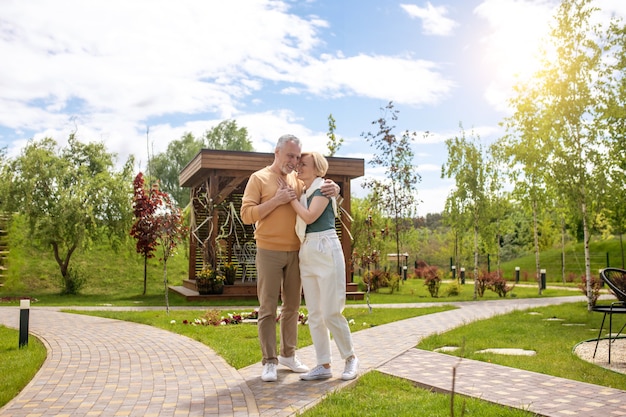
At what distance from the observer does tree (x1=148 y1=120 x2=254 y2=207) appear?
45.7 metres

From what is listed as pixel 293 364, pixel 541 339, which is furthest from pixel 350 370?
A: pixel 541 339

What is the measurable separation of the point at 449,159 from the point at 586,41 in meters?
5.86

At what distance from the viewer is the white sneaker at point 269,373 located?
5.18m

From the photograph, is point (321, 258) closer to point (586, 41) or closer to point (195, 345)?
point (195, 345)

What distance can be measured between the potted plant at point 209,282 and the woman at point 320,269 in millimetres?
10297

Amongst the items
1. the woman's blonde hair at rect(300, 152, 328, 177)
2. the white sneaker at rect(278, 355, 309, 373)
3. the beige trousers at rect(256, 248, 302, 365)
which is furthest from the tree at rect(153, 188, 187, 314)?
the woman's blonde hair at rect(300, 152, 328, 177)

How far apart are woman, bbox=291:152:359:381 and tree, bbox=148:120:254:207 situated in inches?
1594

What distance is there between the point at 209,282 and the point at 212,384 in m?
10.3

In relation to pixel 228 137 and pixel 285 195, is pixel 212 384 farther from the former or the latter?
pixel 228 137

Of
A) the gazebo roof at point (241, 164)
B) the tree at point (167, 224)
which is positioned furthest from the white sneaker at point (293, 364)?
the gazebo roof at point (241, 164)

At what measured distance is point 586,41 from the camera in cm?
1262

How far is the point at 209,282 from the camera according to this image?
15250 mm

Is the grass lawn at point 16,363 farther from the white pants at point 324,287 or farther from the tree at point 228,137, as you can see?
the tree at point 228,137

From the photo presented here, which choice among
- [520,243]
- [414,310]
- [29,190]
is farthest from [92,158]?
[520,243]
